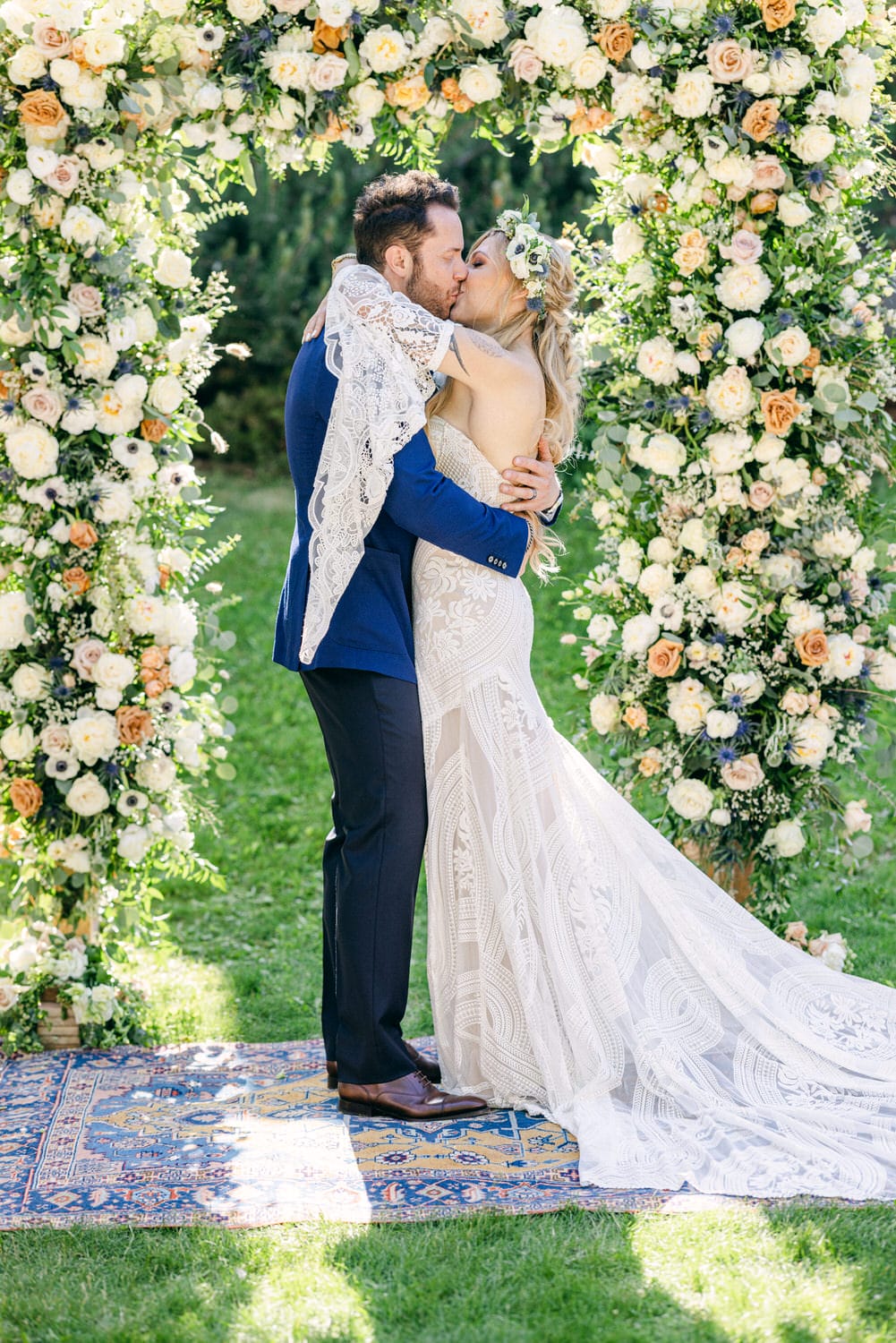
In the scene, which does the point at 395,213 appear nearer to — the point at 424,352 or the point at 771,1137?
the point at 424,352

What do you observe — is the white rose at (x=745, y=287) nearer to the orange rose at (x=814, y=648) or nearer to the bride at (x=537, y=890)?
the bride at (x=537, y=890)

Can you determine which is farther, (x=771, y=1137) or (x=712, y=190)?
(x=712, y=190)

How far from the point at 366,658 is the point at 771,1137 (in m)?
1.41

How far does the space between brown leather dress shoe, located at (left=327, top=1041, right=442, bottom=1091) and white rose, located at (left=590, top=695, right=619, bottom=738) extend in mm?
1107

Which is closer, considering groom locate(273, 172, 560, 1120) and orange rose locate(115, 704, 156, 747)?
groom locate(273, 172, 560, 1120)

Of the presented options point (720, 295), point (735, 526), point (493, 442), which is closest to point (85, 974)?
point (493, 442)

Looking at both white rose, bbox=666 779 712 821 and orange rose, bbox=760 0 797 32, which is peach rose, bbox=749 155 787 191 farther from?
white rose, bbox=666 779 712 821

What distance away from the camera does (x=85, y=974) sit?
412 cm

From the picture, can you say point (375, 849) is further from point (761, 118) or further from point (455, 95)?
point (761, 118)

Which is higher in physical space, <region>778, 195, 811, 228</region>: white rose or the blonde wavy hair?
<region>778, 195, 811, 228</region>: white rose

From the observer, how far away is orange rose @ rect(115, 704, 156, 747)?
393 cm

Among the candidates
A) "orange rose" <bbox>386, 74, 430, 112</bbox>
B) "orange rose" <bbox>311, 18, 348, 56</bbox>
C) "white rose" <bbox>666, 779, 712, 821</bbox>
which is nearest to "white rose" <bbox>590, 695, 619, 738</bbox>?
"white rose" <bbox>666, 779, 712, 821</bbox>

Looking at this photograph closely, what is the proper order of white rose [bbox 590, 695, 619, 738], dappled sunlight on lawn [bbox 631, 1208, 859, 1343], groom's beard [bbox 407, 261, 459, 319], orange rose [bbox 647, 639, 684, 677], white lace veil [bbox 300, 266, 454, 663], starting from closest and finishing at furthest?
dappled sunlight on lawn [bbox 631, 1208, 859, 1343]
white lace veil [bbox 300, 266, 454, 663]
groom's beard [bbox 407, 261, 459, 319]
orange rose [bbox 647, 639, 684, 677]
white rose [bbox 590, 695, 619, 738]

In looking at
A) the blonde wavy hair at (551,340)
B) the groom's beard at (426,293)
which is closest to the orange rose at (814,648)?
the blonde wavy hair at (551,340)
